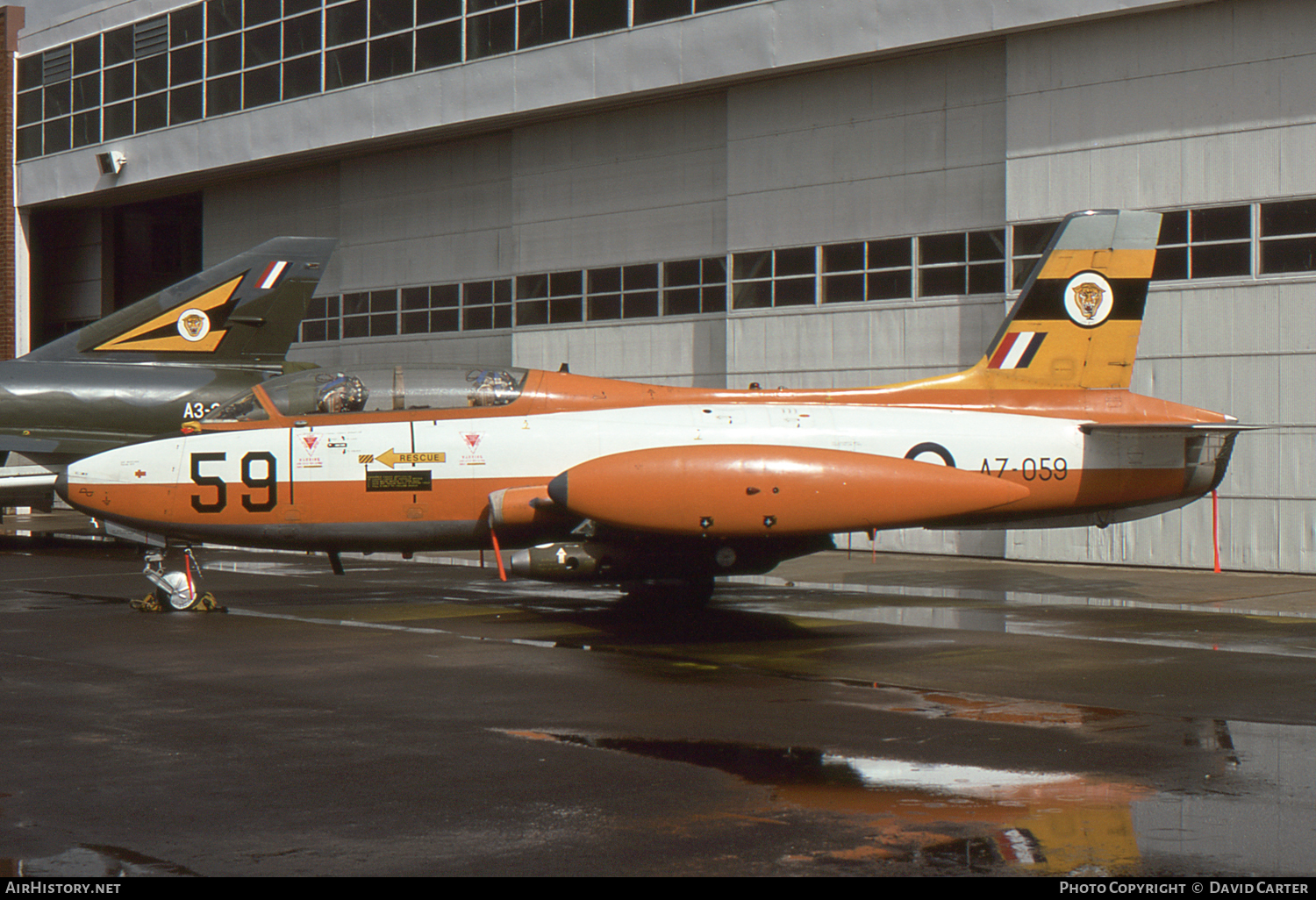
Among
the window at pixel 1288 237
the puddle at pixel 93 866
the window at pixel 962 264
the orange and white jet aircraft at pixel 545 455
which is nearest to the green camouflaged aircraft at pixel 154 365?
the orange and white jet aircraft at pixel 545 455

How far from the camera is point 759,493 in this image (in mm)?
12742

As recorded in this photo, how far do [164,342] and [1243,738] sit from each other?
19421mm

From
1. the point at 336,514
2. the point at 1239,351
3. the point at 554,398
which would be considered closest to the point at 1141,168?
the point at 1239,351

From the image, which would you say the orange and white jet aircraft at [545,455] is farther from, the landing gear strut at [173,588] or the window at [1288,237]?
the window at [1288,237]

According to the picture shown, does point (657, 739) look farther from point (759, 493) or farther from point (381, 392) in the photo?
point (381, 392)

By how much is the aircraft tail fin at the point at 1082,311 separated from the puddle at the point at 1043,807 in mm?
7058

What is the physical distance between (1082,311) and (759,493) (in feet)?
15.8

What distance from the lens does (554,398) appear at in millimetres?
14398

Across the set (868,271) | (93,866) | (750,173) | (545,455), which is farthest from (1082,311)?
(93,866)

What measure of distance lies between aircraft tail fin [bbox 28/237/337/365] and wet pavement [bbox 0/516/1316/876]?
814cm

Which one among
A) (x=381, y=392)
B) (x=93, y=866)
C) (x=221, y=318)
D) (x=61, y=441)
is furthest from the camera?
(x=221, y=318)

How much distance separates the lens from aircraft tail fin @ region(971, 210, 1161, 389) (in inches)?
588

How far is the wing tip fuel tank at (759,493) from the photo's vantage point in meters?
12.7

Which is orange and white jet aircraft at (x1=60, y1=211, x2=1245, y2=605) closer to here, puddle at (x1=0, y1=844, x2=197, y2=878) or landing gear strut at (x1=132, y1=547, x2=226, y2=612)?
landing gear strut at (x1=132, y1=547, x2=226, y2=612)
